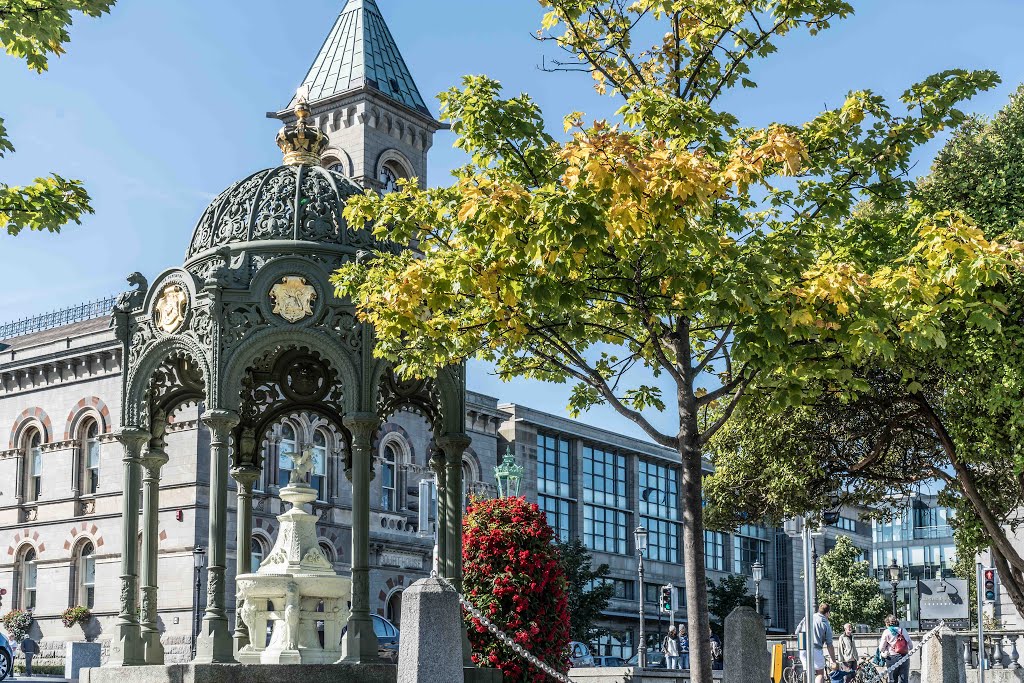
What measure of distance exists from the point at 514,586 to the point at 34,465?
105 feet

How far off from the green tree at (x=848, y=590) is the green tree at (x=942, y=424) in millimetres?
53391

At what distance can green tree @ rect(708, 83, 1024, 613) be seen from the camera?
61.1ft

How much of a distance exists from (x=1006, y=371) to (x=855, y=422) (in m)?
4.55

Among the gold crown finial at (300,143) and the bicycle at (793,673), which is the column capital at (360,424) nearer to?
the gold crown finial at (300,143)

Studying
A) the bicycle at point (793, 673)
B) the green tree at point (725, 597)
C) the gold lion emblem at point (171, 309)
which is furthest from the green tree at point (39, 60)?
the green tree at point (725, 597)

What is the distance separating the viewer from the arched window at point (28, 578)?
44.1 m

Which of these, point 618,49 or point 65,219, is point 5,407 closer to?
point 65,219

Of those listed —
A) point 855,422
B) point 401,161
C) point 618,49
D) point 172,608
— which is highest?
point 401,161

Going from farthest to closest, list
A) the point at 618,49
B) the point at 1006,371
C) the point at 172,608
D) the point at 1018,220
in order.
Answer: the point at 172,608
the point at 1018,220
the point at 1006,371
the point at 618,49

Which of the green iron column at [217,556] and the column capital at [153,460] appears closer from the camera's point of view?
the green iron column at [217,556]

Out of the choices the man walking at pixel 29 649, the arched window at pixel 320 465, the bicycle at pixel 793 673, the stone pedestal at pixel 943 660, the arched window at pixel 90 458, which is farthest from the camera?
the arched window at pixel 320 465

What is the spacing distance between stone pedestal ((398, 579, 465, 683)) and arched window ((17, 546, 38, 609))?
37271mm

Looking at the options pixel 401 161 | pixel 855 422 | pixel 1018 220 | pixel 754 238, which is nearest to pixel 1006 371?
pixel 1018 220

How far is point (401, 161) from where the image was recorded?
57.9 metres
